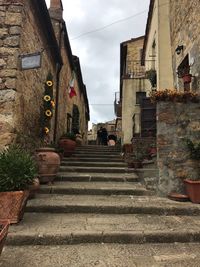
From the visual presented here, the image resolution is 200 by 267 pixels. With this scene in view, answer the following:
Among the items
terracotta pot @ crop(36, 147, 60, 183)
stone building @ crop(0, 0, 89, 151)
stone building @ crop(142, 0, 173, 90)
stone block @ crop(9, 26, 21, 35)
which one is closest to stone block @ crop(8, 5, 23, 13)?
stone building @ crop(0, 0, 89, 151)

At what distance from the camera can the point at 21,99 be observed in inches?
229

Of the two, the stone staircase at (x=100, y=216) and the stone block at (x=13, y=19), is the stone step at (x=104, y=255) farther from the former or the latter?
the stone block at (x=13, y=19)

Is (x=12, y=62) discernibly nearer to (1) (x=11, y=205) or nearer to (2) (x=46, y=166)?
(2) (x=46, y=166)

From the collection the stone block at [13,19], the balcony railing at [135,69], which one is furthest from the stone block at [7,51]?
the balcony railing at [135,69]

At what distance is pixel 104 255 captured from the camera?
3.25 m

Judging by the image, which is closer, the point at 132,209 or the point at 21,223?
the point at 21,223

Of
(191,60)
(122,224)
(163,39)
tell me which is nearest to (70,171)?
→ (122,224)

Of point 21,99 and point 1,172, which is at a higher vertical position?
point 21,99

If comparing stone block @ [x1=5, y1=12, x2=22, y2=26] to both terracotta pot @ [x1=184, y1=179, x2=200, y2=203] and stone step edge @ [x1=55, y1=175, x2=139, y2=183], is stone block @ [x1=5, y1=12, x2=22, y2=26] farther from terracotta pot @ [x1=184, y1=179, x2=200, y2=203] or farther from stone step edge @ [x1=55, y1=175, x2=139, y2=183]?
terracotta pot @ [x1=184, y1=179, x2=200, y2=203]

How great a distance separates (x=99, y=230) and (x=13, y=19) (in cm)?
428

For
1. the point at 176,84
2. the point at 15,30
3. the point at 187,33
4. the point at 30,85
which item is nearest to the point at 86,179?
the point at 30,85

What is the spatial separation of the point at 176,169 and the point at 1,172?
3.35 meters

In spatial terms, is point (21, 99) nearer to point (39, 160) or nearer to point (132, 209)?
point (39, 160)

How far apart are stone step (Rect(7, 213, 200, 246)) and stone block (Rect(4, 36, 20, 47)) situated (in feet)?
10.5
